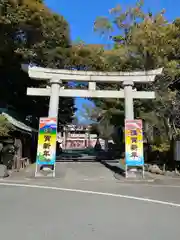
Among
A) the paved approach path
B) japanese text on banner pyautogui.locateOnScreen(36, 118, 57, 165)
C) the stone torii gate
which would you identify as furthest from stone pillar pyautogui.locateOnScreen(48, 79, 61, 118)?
the paved approach path

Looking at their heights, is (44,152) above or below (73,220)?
above

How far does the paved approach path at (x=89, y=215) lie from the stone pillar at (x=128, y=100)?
6.36 metres

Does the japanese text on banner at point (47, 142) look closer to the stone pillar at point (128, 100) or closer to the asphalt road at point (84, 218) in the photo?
the stone pillar at point (128, 100)

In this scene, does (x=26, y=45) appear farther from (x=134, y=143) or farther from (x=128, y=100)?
(x=134, y=143)

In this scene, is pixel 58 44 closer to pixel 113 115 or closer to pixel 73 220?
pixel 113 115

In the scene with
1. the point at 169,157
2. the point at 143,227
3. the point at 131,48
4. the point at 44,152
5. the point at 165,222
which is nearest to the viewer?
the point at 143,227

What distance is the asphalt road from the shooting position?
206 inches

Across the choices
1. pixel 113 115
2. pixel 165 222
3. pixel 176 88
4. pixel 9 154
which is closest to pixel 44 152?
pixel 9 154

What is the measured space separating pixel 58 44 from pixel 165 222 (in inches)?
658

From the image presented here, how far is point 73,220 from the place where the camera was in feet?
20.5

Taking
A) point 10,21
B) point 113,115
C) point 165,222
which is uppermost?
point 10,21

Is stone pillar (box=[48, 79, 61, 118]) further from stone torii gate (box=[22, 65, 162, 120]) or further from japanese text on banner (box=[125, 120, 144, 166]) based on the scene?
japanese text on banner (box=[125, 120, 144, 166])

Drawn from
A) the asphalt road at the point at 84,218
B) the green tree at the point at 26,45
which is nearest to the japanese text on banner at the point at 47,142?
the green tree at the point at 26,45

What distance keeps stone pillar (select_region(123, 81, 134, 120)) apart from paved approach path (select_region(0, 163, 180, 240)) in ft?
20.9
